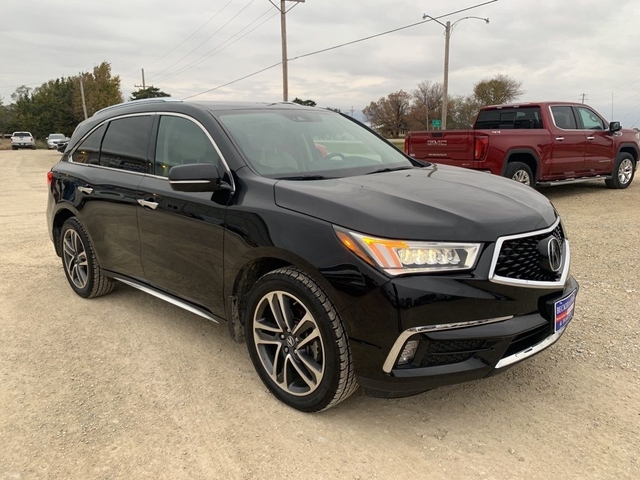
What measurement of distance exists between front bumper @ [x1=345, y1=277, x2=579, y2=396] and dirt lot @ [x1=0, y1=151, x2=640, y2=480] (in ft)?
1.21

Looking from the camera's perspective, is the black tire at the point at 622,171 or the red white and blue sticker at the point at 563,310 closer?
the red white and blue sticker at the point at 563,310

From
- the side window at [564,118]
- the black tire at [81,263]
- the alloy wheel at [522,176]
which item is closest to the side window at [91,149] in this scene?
the black tire at [81,263]

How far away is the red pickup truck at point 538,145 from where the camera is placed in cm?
934

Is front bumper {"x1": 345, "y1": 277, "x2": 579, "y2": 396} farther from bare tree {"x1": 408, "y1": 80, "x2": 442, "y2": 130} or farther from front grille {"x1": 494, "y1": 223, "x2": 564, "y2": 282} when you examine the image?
bare tree {"x1": 408, "y1": 80, "x2": 442, "y2": 130}

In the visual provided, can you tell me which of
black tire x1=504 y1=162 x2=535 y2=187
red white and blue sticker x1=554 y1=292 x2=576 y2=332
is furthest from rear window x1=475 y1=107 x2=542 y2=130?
red white and blue sticker x1=554 y1=292 x2=576 y2=332

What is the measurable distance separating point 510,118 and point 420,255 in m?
9.01

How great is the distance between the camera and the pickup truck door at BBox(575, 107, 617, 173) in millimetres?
10289

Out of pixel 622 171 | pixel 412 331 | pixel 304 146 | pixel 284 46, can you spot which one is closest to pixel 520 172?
pixel 622 171

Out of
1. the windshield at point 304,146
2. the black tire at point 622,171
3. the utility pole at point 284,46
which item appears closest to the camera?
the windshield at point 304,146

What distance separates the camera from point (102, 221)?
426 cm

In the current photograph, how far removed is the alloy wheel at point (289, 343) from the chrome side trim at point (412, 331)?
36 centimetres

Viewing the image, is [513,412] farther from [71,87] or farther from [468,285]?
[71,87]

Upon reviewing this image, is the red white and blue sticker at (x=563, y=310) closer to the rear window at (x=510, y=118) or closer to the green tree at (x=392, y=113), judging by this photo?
the rear window at (x=510, y=118)

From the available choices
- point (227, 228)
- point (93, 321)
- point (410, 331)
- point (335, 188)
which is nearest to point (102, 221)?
point (93, 321)
